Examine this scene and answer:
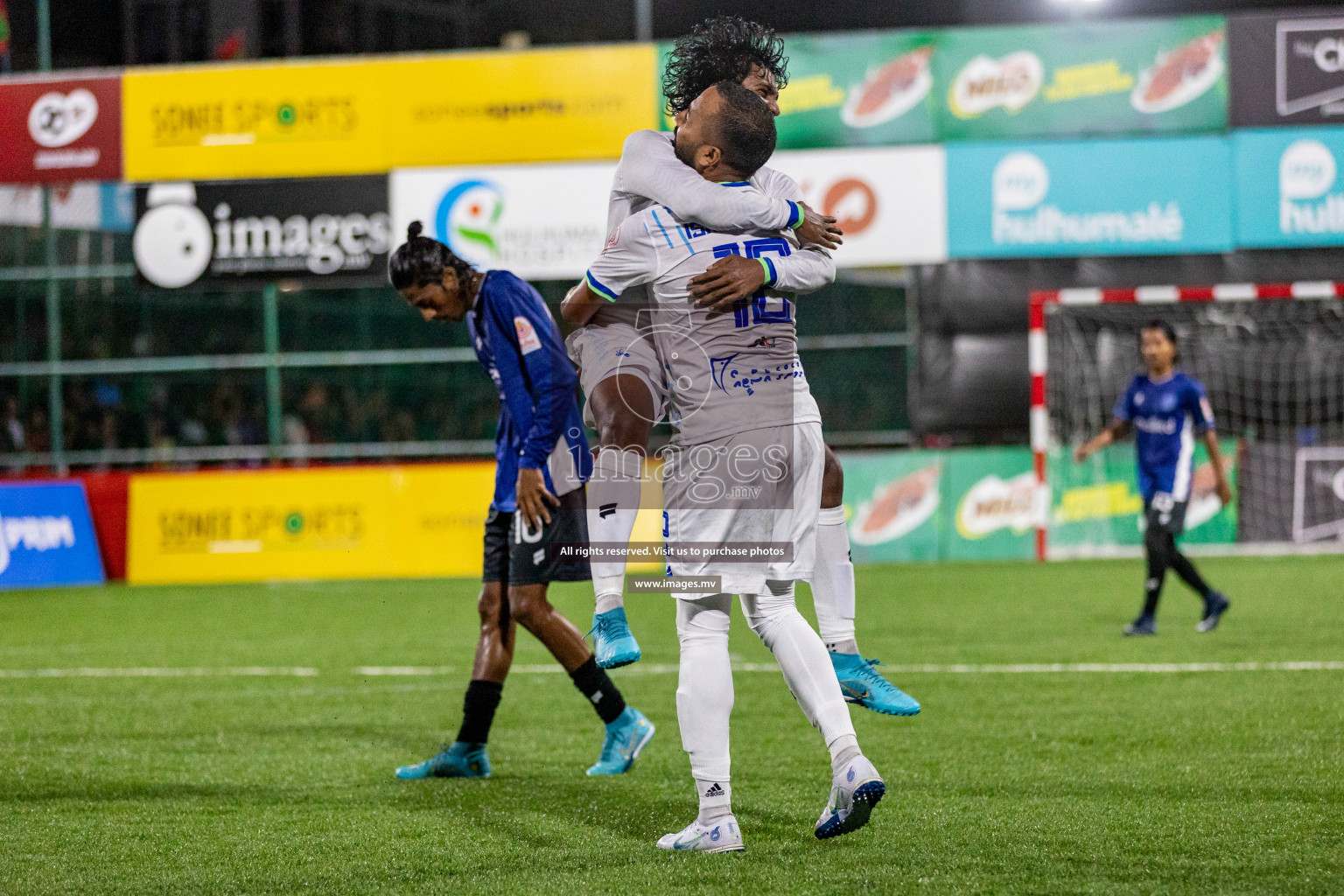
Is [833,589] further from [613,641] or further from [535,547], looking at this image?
[535,547]

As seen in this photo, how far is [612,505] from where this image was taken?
522 centimetres

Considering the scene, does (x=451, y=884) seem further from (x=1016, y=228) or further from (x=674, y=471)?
(x=1016, y=228)

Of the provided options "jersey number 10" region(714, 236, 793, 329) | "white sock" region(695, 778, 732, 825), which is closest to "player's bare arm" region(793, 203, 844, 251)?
"jersey number 10" region(714, 236, 793, 329)

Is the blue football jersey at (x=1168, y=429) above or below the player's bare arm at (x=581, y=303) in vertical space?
below

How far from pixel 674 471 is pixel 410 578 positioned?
437 inches

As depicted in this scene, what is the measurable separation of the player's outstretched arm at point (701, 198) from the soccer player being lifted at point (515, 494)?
1.36 metres

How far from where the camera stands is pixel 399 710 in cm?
721

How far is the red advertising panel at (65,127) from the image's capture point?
15930 mm

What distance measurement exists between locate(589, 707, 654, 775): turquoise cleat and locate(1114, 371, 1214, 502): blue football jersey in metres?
5.67

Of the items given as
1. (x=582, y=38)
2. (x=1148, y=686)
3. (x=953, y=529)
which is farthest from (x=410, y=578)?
(x=582, y=38)

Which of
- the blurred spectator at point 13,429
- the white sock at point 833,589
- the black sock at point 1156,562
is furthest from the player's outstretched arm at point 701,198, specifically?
the blurred spectator at point 13,429

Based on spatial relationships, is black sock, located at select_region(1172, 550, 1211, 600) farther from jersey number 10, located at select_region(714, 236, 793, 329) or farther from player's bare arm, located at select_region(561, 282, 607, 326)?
player's bare arm, located at select_region(561, 282, 607, 326)

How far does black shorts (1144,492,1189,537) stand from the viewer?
992 cm

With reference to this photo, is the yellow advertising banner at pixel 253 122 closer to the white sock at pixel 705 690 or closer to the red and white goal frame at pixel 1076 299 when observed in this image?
the red and white goal frame at pixel 1076 299
